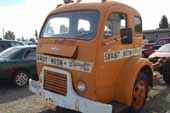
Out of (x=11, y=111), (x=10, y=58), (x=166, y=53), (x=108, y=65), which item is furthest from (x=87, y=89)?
Answer: (x=166, y=53)

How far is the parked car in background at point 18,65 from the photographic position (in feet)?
34.0

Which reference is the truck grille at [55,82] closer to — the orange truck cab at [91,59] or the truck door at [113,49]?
the orange truck cab at [91,59]

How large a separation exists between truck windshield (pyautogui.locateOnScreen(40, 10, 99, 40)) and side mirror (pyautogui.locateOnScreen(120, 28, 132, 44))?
23.5 inches

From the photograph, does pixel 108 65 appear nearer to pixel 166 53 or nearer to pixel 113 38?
pixel 113 38

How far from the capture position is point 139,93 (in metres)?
7.19

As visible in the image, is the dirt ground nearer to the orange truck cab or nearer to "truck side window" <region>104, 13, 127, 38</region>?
the orange truck cab

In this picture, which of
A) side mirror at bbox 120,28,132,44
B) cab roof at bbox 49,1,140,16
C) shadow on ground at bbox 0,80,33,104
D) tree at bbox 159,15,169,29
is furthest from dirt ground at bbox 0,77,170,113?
tree at bbox 159,15,169,29

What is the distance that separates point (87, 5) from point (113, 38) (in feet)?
3.00

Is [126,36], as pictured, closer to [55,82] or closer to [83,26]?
[83,26]

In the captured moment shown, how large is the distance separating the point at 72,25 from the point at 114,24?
0.91m

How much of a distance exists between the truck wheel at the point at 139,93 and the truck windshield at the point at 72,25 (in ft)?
5.54

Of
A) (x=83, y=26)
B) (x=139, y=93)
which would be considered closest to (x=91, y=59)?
(x=83, y=26)

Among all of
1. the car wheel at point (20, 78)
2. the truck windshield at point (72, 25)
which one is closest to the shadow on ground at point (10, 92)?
the car wheel at point (20, 78)

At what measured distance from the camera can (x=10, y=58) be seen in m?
10.7
